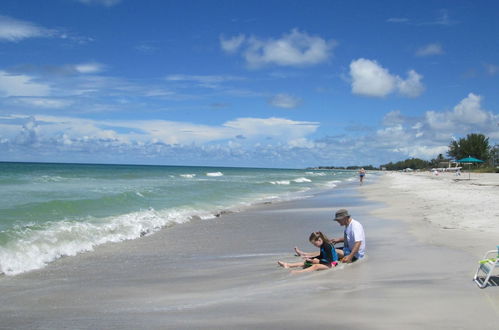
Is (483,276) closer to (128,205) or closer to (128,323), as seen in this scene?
(128,323)

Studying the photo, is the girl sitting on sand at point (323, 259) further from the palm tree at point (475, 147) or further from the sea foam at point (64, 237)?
the palm tree at point (475, 147)

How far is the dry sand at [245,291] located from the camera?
491cm

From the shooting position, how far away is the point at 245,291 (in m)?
6.35

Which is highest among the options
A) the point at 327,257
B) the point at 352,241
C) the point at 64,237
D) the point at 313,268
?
the point at 352,241

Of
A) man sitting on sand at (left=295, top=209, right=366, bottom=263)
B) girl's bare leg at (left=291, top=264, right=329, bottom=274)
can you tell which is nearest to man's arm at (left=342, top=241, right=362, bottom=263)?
man sitting on sand at (left=295, top=209, right=366, bottom=263)

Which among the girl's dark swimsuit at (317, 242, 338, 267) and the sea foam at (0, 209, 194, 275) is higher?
the girl's dark swimsuit at (317, 242, 338, 267)

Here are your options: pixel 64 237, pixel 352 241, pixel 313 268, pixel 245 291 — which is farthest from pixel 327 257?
pixel 64 237

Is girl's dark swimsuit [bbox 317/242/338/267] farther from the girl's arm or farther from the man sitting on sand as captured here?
the man sitting on sand

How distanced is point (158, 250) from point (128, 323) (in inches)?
214

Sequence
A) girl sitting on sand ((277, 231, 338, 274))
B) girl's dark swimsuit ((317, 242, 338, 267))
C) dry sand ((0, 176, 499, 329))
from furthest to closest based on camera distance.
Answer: girl's dark swimsuit ((317, 242, 338, 267)) < girl sitting on sand ((277, 231, 338, 274)) < dry sand ((0, 176, 499, 329))

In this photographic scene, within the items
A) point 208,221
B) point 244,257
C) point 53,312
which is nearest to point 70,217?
point 208,221

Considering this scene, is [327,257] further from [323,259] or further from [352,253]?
[352,253]

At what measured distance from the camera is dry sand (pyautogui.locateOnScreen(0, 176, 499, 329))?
4.91 metres

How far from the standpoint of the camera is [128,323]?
16.6ft
